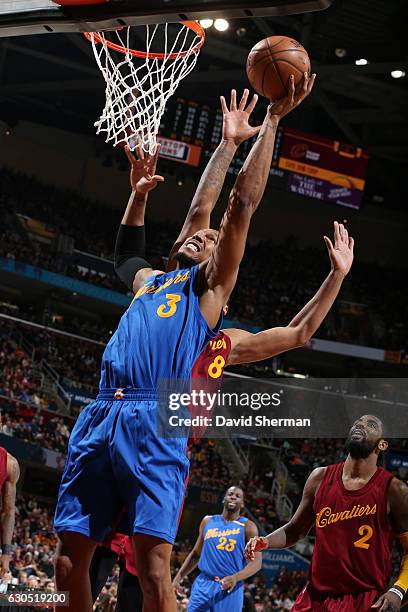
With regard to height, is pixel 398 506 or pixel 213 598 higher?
pixel 398 506

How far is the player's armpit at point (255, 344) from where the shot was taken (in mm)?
4191

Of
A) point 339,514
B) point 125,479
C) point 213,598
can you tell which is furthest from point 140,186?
point 213,598

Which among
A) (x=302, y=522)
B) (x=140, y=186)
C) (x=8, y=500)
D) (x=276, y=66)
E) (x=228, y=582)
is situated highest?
(x=276, y=66)

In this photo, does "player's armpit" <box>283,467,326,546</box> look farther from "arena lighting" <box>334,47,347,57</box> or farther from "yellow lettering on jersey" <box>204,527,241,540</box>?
"arena lighting" <box>334,47,347,57</box>

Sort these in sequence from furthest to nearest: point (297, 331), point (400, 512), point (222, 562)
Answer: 1. point (222, 562)
2. point (400, 512)
3. point (297, 331)

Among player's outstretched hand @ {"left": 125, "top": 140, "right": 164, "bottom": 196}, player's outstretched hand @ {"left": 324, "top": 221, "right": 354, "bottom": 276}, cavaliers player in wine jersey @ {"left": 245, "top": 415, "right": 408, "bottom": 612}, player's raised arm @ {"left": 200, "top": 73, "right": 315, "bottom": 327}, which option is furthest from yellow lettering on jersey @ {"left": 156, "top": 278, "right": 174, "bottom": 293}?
cavaliers player in wine jersey @ {"left": 245, "top": 415, "right": 408, "bottom": 612}

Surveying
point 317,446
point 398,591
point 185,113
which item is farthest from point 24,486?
point 398,591

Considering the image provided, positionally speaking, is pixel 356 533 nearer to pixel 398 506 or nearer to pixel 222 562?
pixel 398 506

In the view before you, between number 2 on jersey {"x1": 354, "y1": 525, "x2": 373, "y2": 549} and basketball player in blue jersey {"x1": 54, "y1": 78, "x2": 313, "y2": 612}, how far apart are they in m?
1.87

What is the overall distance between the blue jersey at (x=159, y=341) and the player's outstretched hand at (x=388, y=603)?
1.94m

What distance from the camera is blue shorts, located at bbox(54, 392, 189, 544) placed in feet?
10.5

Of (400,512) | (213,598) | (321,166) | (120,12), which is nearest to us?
(120,12)

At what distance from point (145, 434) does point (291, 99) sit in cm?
165

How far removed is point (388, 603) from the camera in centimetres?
446
